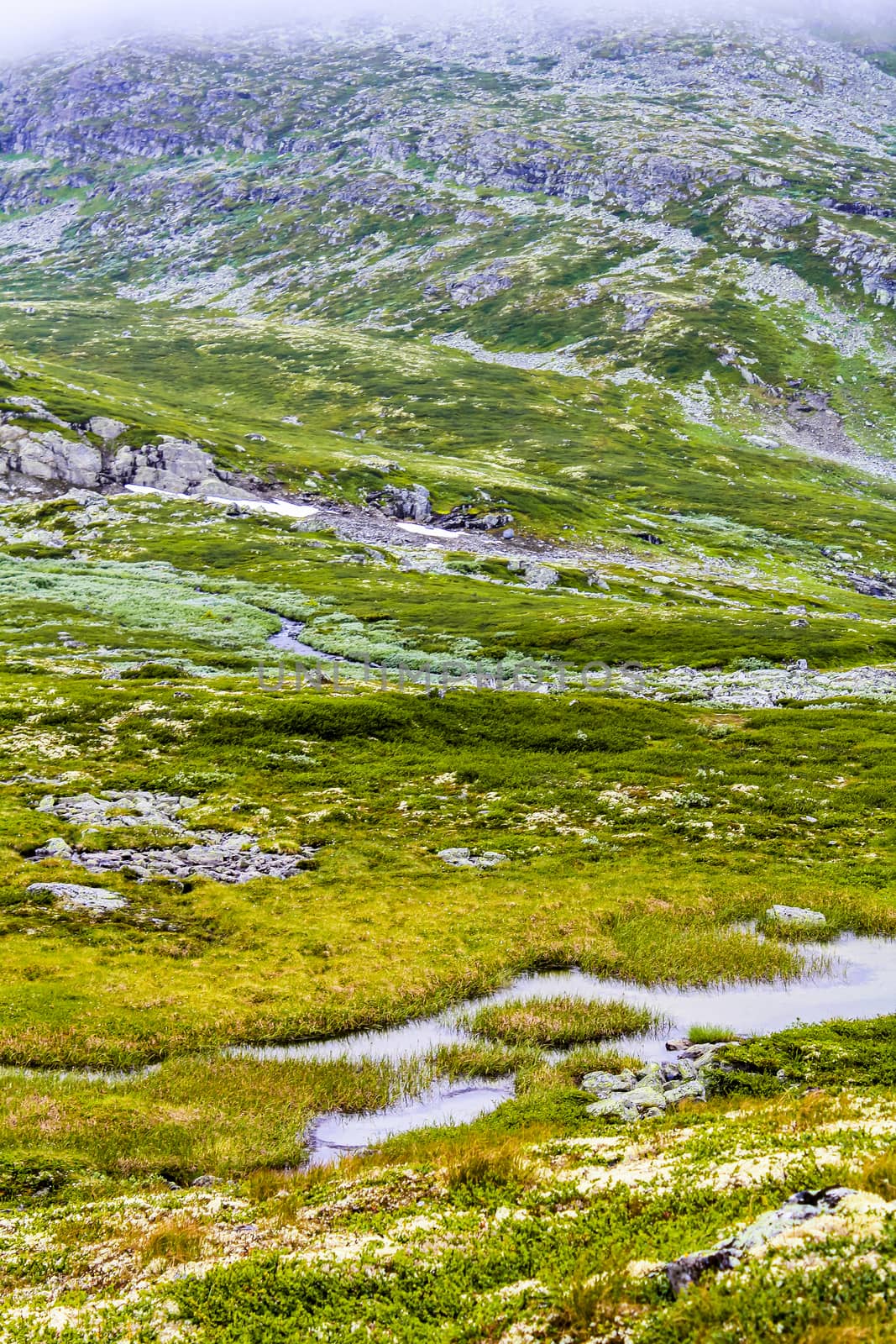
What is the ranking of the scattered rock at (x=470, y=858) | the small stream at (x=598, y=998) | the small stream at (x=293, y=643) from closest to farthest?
the small stream at (x=598, y=998)
the scattered rock at (x=470, y=858)
the small stream at (x=293, y=643)

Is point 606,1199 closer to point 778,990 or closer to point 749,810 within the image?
point 778,990

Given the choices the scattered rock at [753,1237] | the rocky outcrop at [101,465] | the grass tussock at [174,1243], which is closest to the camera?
the scattered rock at [753,1237]

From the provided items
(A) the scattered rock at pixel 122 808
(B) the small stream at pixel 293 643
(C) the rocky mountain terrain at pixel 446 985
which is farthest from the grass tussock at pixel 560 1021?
(B) the small stream at pixel 293 643

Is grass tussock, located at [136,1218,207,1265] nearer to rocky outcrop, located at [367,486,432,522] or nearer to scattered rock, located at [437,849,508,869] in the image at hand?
scattered rock, located at [437,849,508,869]

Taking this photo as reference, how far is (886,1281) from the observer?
8.30 meters

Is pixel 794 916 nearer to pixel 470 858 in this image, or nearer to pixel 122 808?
pixel 470 858

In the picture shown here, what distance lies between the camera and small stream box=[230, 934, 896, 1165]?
64.2 ft

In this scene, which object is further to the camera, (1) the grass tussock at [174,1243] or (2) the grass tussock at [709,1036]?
(2) the grass tussock at [709,1036]

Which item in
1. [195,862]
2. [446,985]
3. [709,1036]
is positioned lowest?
[195,862]

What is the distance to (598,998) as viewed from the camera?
85.1ft

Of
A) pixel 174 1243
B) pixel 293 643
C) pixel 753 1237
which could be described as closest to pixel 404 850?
pixel 174 1243

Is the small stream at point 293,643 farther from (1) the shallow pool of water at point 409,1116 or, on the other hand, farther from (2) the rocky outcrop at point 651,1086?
(2) the rocky outcrop at point 651,1086

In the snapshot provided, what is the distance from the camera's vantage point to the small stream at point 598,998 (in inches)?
770

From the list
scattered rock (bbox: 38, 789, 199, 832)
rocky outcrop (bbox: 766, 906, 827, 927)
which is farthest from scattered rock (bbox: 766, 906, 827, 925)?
scattered rock (bbox: 38, 789, 199, 832)
